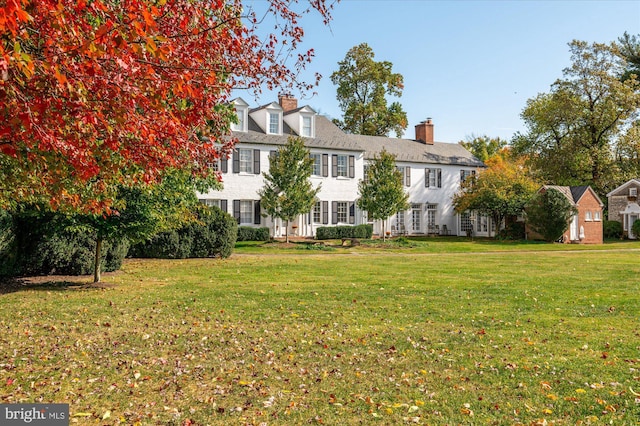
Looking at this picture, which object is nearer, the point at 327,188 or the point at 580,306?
the point at 580,306

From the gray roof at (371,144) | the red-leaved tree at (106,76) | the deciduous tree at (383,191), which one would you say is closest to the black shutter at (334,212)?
the gray roof at (371,144)

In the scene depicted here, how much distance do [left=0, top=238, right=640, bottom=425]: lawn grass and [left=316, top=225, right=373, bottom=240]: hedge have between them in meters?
20.1

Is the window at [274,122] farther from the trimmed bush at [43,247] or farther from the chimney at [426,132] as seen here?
the trimmed bush at [43,247]

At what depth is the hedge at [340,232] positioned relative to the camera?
1346 inches

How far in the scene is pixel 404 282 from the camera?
14.5m

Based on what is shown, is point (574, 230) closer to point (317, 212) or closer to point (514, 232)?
point (514, 232)

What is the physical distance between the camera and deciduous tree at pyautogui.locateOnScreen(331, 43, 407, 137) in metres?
49.6

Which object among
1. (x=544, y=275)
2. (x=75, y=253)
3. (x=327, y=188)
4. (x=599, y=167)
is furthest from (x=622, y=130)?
(x=75, y=253)

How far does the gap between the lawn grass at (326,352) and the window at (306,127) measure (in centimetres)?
2353

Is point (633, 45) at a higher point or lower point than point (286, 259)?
higher

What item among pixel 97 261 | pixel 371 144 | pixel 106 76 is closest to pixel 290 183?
pixel 371 144

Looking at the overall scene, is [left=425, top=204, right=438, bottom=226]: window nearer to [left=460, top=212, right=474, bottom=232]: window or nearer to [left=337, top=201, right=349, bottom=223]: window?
[left=460, top=212, right=474, bottom=232]: window

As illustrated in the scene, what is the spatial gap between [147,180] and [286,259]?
53.3ft

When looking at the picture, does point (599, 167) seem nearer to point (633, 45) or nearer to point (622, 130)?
point (622, 130)
